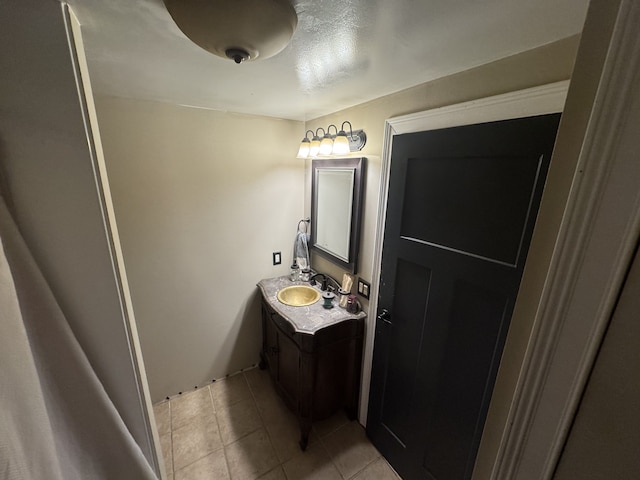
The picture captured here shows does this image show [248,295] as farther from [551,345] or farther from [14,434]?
[551,345]

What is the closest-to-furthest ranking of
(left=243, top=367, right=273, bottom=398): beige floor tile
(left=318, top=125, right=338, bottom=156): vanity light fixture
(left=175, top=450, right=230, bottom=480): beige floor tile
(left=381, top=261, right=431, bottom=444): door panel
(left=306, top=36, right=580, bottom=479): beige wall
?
(left=306, top=36, right=580, bottom=479): beige wall < (left=381, top=261, right=431, bottom=444): door panel < (left=175, top=450, right=230, bottom=480): beige floor tile < (left=318, top=125, right=338, bottom=156): vanity light fixture < (left=243, top=367, right=273, bottom=398): beige floor tile

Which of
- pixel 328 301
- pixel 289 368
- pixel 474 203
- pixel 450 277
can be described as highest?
pixel 474 203

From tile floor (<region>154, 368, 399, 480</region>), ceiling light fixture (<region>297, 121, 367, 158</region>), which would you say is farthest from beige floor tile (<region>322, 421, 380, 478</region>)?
ceiling light fixture (<region>297, 121, 367, 158</region>)

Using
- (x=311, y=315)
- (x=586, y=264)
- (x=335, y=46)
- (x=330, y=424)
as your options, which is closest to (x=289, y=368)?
(x=311, y=315)

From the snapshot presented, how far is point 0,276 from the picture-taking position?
A: 46 centimetres

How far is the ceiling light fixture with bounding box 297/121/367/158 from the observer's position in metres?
1.47

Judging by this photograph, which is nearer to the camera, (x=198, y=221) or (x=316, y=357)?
(x=316, y=357)

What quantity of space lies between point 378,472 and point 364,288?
111 cm

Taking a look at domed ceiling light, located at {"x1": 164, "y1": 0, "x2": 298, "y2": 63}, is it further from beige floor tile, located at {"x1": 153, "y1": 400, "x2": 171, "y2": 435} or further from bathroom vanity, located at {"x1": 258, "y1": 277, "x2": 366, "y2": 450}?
beige floor tile, located at {"x1": 153, "y1": 400, "x2": 171, "y2": 435}

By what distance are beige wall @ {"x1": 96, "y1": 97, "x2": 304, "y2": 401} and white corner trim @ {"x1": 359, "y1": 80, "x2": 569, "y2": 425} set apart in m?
0.93

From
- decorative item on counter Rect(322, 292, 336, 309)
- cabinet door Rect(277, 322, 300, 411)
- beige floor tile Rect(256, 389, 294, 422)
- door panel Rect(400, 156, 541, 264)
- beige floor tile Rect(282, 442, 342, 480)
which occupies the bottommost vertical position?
beige floor tile Rect(282, 442, 342, 480)

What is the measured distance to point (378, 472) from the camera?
4.87 feet

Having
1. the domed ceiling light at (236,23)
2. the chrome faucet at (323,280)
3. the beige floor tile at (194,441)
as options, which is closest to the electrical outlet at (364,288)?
the chrome faucet at (323,280)

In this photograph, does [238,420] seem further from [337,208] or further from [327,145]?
[327,145]
